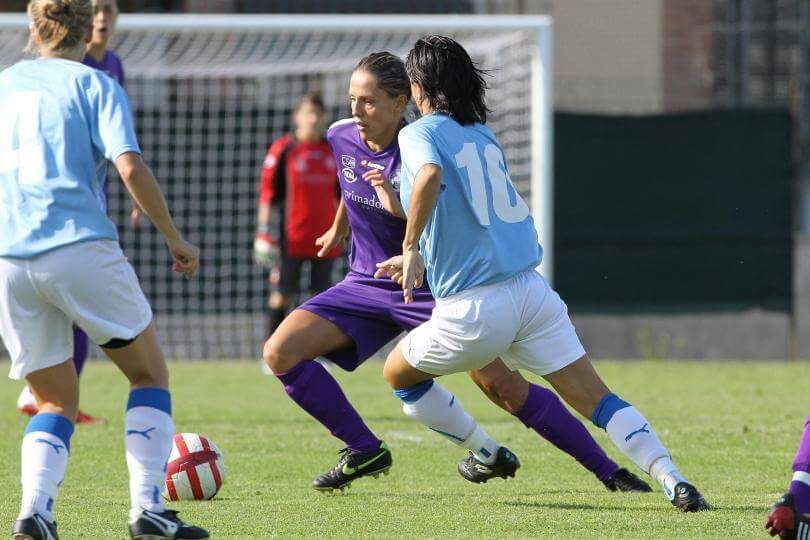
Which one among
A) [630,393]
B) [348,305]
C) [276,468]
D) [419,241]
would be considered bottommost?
[630,393]

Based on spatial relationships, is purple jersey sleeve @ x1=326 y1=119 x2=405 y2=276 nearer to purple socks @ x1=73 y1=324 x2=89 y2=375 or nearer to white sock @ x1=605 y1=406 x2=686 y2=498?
white sock @ x1=605 y1=406 x2=686 y2=498

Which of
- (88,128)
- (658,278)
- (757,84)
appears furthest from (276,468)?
(757,84)

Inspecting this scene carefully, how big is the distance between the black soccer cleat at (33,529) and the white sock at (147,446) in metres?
0.25

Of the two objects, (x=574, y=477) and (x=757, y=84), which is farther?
(x=757, y=84)

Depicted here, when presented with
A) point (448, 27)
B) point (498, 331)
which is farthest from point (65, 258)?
point (448, 27)

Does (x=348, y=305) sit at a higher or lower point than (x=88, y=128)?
lower

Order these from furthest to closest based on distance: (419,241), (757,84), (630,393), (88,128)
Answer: (757,84) → (630,393) → (419,241) → (88,128)

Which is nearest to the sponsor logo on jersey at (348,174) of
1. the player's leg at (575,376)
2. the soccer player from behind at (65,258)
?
the player's leg at (575,376)

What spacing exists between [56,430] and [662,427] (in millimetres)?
4267

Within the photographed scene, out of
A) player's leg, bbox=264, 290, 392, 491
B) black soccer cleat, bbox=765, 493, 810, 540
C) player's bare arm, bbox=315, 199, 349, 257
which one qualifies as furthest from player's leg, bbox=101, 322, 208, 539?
black soccer cleat, bbox=765, 493, 810, 540

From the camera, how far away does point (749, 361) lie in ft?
39.5

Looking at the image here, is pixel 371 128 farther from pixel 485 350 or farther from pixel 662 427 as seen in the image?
pixel 662 427

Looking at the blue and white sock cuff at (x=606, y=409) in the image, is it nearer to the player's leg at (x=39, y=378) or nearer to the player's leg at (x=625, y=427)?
the player's leg at (x=625, y=427)

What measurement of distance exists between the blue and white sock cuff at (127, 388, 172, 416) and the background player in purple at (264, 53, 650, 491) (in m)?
1.11
